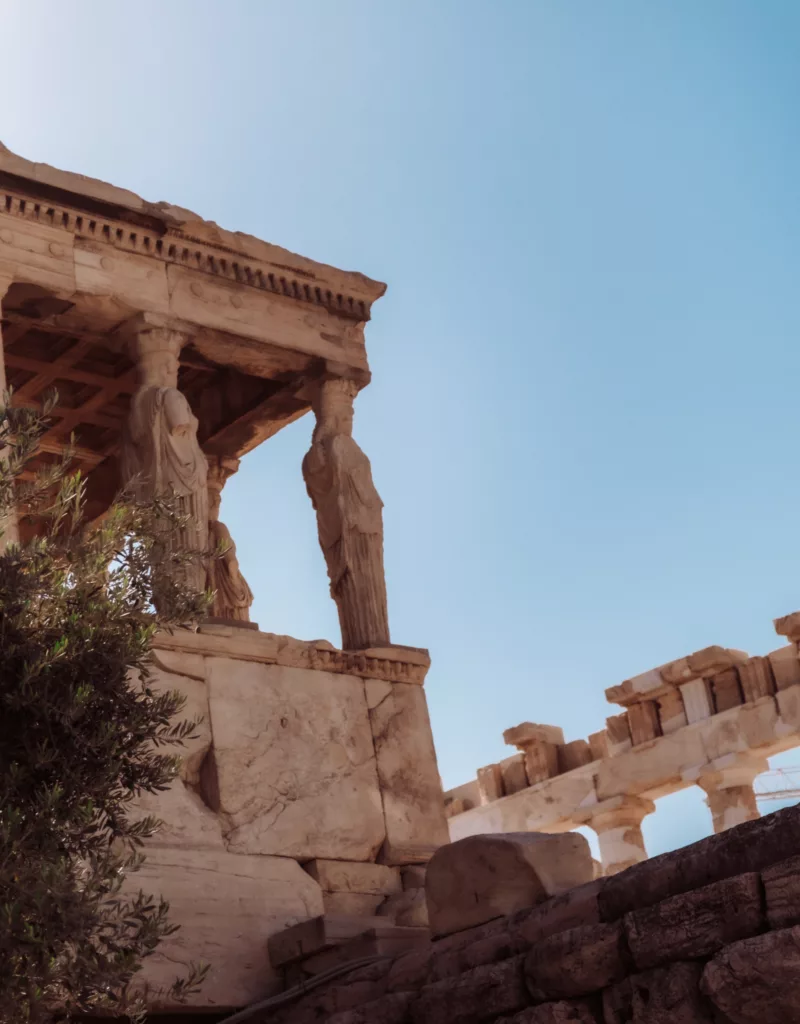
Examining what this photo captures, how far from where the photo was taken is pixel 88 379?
1138cm

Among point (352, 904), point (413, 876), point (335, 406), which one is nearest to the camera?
point (352, 904)

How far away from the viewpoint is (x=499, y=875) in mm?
7219

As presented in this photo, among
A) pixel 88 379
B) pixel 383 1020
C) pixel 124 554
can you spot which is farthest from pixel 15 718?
pixel 88 379

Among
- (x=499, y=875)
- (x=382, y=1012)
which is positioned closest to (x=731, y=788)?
(x=499, y=875)

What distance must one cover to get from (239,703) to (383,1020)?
265 centimetres

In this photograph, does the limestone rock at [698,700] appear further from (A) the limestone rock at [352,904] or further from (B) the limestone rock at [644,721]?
(A) the limestone rock at [352,904]

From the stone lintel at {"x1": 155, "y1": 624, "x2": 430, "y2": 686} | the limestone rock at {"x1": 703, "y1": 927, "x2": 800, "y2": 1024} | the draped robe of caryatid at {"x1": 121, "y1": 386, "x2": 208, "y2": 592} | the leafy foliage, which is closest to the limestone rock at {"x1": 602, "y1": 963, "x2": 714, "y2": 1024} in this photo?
the limestone rock at {"x1": 703, "y1": 927, "x2": 800, "y2": 1024}

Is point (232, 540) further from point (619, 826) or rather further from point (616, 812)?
point (619, 826)

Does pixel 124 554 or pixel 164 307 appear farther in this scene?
pixel 164 307

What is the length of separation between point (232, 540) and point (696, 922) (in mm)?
6314

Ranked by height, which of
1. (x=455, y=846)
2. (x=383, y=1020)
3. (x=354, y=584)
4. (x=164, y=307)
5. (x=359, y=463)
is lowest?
(x=383, y=1020)

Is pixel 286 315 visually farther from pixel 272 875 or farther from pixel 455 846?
pixel 455 846

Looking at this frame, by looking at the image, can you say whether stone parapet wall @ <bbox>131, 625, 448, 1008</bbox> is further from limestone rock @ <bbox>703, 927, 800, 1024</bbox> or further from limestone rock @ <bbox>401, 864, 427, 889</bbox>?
limestone rock @ <bbox>703, 927, 800, 1024</bbox>

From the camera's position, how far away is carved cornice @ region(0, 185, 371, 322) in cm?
990
